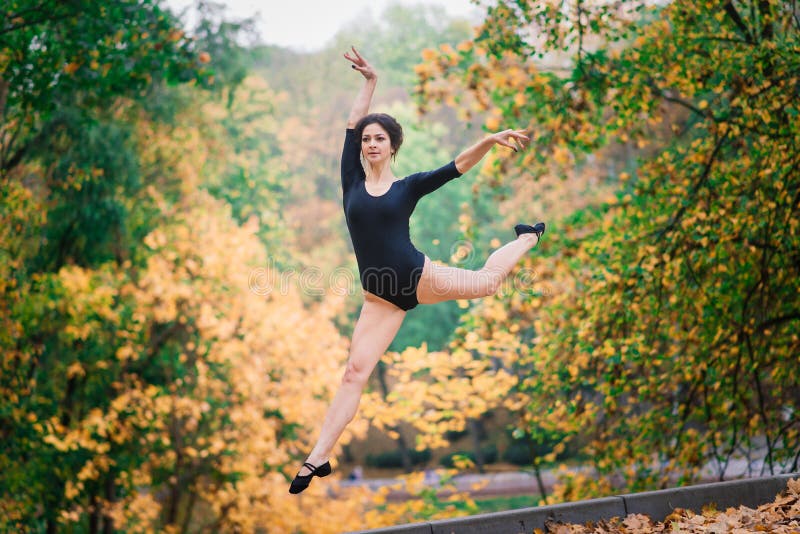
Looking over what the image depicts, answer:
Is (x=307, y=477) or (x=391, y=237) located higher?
(x=391, y=237)

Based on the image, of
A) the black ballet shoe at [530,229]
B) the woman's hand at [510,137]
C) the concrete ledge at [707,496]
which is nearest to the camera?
the woman's hand at [510,137]

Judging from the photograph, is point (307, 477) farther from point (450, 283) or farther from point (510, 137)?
point (510, 137)

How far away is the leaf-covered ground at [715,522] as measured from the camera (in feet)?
12.8

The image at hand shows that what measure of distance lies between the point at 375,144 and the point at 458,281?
0.81 metres

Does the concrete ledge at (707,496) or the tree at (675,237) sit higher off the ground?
the tree at (675,237)

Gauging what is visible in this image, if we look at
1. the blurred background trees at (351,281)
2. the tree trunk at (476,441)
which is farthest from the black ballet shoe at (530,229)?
the tree trunk at (476,441)

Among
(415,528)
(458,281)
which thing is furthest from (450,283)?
(415,528)

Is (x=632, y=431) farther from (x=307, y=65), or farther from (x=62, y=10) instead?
(x=307, y=65)

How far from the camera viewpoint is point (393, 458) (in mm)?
28547

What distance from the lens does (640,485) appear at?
7332 mm

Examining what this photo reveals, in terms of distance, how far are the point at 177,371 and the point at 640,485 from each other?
7.59 metres

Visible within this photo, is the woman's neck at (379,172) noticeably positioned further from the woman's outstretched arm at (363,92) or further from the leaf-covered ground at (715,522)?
the leaf-covered ground at (715,522)

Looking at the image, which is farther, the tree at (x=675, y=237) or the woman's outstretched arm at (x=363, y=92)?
the tree at (x=675, y=237)

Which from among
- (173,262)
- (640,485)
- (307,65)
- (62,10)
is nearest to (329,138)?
(307,65)
